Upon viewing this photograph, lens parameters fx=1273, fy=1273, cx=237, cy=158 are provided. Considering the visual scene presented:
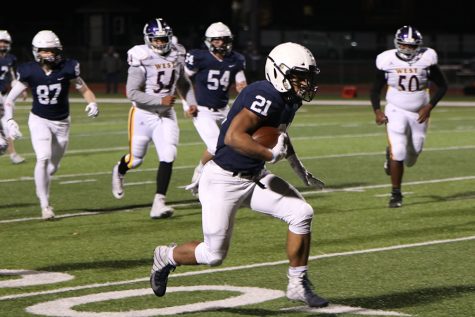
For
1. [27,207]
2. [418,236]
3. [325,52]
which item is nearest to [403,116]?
[418,236]

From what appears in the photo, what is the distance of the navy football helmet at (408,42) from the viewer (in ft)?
39.0

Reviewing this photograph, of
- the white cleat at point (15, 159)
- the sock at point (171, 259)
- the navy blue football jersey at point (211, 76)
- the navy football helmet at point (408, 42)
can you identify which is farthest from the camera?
the white cleat at point (15, 159)

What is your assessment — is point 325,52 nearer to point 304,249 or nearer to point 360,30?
point 360,30

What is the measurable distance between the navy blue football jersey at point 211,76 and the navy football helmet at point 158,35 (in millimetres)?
1116

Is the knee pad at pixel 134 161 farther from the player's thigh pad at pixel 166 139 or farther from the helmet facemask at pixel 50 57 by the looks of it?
the helmet facemask at pixel 50 57

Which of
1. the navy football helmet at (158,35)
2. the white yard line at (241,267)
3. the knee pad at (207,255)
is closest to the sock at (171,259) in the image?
the knee pad at (207,255)

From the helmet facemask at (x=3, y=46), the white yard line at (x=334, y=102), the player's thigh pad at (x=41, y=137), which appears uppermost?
the player's thigh pad at (x=41, y=137)

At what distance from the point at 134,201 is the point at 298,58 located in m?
5.80

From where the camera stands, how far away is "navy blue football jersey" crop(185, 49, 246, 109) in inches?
500

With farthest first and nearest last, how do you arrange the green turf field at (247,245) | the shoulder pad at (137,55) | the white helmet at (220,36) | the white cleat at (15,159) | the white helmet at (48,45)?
the white cleat at (15,159) → the white helmet at (220,36) → the shoulder pad at (137,55) → the white helmet at (48,45) → the green turf field at (247,245)

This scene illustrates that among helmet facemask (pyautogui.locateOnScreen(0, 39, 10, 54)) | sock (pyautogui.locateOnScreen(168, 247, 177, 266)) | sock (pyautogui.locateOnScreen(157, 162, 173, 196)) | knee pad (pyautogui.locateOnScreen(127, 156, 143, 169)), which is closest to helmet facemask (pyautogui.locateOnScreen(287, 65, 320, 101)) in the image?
sock (pyautogui.locateOnScreen(168, 247, 177, 266))

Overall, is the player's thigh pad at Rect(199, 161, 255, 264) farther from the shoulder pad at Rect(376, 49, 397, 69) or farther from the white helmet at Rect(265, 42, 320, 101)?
the shoulder pad at Rect(376, 49, 397, 69)

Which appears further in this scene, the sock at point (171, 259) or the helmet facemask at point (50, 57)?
the helmet facemask at point (50, 57)

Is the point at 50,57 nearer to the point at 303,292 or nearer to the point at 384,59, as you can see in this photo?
the point at 384,59
